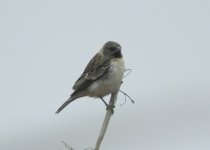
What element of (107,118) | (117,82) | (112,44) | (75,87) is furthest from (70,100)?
(107,118)

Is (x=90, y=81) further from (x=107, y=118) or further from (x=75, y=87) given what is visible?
(x=107, y=118)

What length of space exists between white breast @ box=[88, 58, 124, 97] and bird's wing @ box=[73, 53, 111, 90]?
91mm

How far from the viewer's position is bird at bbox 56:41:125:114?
6.46m

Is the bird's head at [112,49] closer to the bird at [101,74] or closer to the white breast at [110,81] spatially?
the bird at [101,74]

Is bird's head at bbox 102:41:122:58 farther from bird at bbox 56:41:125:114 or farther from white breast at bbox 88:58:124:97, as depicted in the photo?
white breast at bbox 88:58:124:97

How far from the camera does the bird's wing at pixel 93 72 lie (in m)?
6.67

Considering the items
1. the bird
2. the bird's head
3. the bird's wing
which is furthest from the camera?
the bird's head

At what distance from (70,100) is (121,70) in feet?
2.63

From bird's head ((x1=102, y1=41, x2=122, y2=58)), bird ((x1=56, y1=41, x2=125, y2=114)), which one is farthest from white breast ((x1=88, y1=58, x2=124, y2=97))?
bird's head ((x1=102, y1=41, x2=122, y2=58))

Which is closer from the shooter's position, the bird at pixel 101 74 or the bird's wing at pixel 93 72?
the bird at pixel 101 74

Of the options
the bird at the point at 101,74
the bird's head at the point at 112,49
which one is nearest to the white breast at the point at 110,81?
the bird at the point at 101,74

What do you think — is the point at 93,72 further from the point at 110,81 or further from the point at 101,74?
the point at 110,81

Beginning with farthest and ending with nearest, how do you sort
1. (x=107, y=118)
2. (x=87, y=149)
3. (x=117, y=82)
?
1. (x=117, y=82)
2. (x=107, y=118)
3. (x=87, y=149)

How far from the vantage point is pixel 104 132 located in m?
2.41
